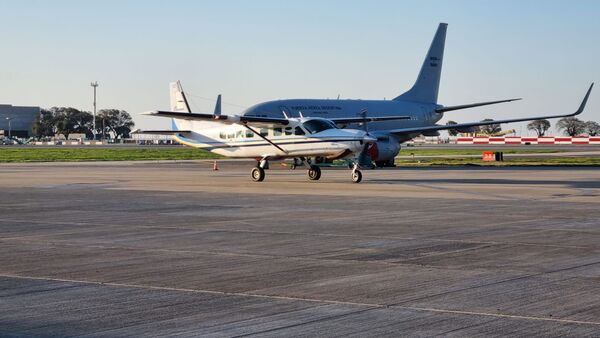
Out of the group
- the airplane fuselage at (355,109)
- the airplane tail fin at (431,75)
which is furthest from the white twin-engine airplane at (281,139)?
the airplane tail fin at (431,75)

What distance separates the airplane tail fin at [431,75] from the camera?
65.6 m

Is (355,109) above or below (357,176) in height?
above

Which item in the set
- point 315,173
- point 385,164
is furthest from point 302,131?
point 385,164

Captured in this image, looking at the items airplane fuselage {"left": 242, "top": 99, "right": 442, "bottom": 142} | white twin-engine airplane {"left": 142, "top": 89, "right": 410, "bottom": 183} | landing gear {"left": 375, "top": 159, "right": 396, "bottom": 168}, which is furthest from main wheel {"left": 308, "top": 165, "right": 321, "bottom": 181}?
airplane fuselage {"left": 242, "top": 99, "right": 442, "bottom": 142}

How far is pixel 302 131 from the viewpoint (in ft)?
116

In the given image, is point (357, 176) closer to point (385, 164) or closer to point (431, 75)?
point (385, 164)

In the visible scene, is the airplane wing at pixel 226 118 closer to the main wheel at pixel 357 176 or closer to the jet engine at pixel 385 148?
the main wheel at pixel 357 176

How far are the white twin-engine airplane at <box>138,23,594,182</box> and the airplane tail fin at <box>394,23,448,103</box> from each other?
213 centimetres

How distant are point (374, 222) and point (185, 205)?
6.31 metres

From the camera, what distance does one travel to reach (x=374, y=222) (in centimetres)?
1886

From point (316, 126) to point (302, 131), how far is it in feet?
1.78

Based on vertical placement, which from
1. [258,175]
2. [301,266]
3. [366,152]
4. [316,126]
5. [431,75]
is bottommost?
[301,266]

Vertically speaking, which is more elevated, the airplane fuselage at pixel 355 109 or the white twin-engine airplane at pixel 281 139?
the airplane fuselage at pixel 355 109

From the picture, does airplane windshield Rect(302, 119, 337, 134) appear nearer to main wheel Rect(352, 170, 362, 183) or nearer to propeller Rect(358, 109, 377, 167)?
propeller Rect(358, 109, 377, 167)
